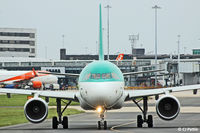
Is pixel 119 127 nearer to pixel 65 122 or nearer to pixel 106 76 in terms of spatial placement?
pixel 65 122

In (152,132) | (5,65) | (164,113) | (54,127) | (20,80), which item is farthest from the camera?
(5,65)

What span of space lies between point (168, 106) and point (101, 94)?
3.82m

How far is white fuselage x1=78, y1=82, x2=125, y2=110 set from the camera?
26.1 meters

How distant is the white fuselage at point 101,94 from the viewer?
85.7 feet

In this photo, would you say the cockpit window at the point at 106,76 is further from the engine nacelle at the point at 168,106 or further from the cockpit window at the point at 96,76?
the engine nacelle at the point at 168,106

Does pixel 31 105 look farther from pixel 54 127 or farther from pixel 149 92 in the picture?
pixel 149 92

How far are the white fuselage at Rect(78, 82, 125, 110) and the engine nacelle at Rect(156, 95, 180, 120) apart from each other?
1.95 metres

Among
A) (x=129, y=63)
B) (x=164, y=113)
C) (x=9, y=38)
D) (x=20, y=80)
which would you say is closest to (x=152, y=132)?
(x=164, y=113)

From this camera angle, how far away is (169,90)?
1136 inches

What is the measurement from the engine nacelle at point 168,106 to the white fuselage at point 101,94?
6.39 ft

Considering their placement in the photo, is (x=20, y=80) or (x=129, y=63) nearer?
(x=20, y=80)

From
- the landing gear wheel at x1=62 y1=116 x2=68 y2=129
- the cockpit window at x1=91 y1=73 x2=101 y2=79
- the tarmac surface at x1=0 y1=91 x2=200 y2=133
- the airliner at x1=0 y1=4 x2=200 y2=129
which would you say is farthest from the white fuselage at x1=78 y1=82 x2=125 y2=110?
the landing gear wheel at x1=62 y1=116 x2=68 y2=129

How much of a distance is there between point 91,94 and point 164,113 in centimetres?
391

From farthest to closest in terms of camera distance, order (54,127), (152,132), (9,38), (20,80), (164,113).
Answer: (9,38) < (20,80) < (54,127) < (164,113) < (152,132)
